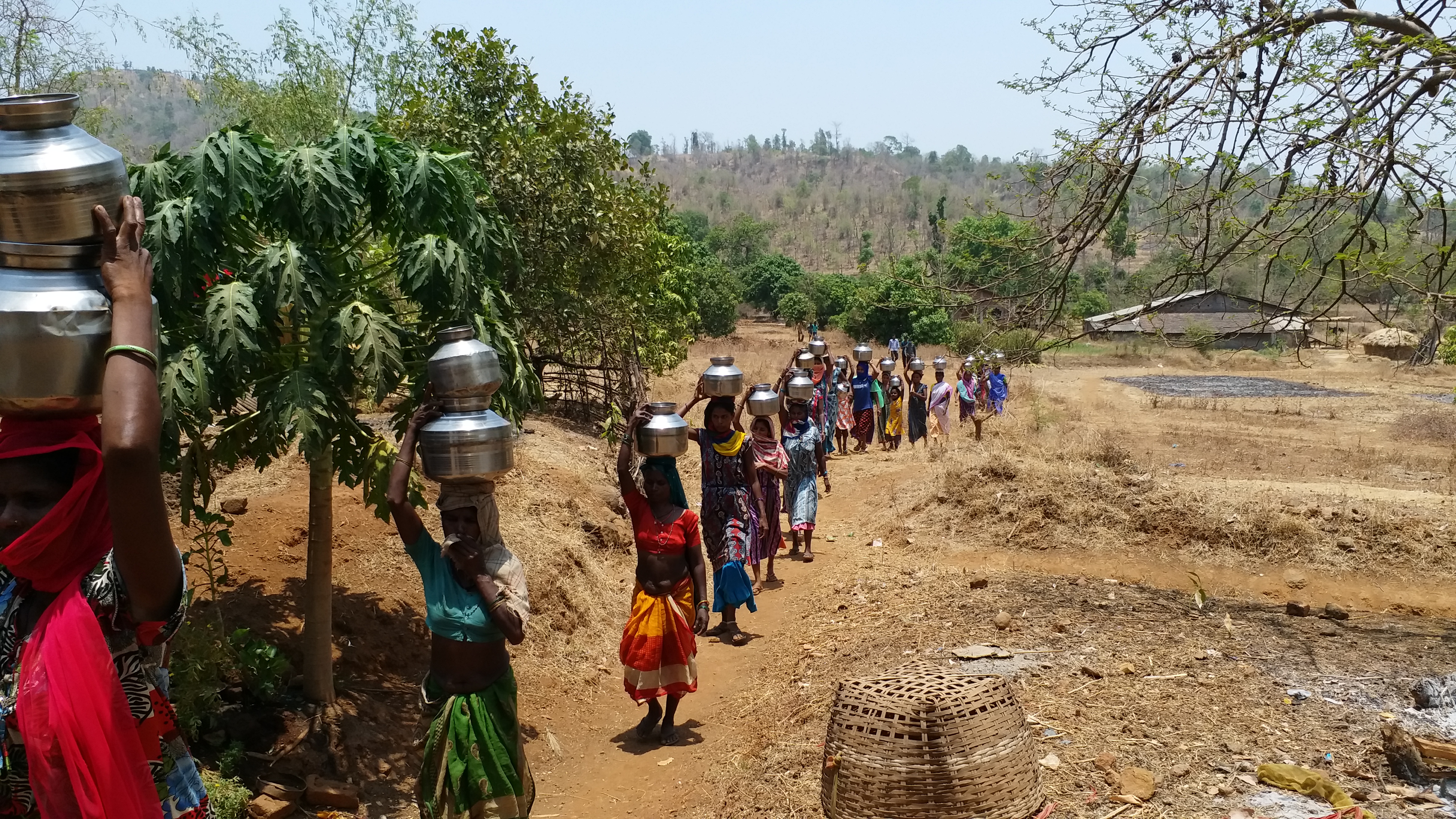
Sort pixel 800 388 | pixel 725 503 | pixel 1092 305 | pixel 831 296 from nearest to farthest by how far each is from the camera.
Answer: pixel 725 503
pixel 800 388
pixel 831 296
pixel 1092 305

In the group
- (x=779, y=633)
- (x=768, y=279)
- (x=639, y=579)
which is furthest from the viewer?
(x=768, y=279)

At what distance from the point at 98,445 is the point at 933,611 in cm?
642

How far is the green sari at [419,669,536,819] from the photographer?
405 centimetres

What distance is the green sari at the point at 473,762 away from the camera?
4051 mm

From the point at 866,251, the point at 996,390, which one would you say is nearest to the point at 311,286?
the point at 996,390

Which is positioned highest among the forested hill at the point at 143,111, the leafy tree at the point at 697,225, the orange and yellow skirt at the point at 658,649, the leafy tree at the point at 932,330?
the forested hill at the point at 143,111

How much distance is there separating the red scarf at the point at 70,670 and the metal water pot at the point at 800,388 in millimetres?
8423

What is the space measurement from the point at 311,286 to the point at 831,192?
127 metres

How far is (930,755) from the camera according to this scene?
3.83 m

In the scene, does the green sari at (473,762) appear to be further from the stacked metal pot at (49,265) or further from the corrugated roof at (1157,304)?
the corrugated roof at (1157,304)

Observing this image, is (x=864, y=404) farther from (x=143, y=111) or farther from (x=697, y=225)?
(x=143, y=111)

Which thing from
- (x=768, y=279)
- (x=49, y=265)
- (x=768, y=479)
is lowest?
(x=768, y=479)

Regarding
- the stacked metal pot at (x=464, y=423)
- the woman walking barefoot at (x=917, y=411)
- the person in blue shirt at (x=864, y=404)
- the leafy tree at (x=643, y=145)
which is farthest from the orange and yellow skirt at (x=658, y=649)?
the leafy tree at (x=643, y=145)

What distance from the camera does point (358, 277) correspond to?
Result: 16.7 feet
